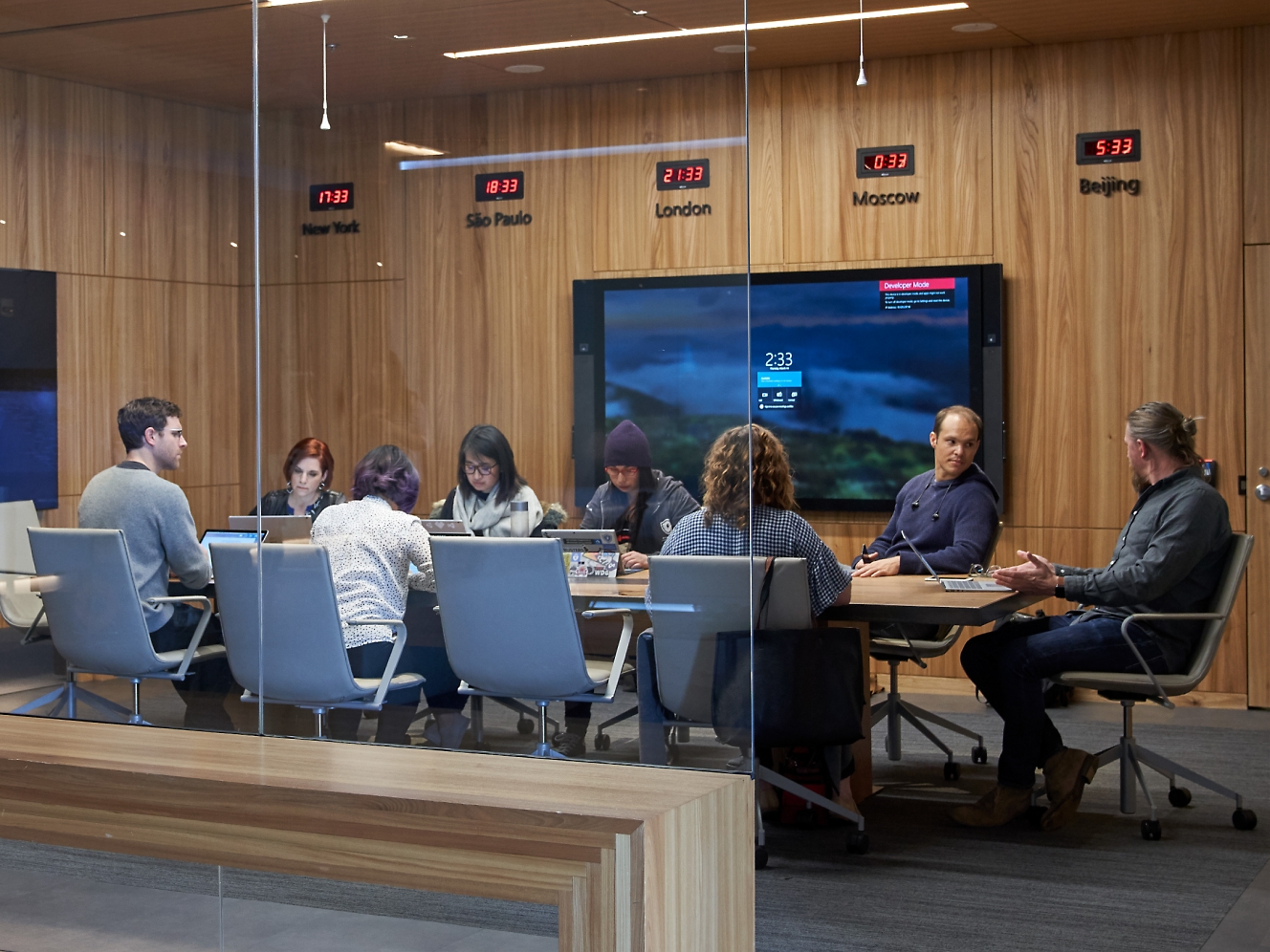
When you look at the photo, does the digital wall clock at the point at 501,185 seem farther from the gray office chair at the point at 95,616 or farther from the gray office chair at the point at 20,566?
the gray office chair at the point at 20,566

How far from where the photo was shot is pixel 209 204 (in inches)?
132

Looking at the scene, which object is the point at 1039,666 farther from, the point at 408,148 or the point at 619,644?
the point at 408,148

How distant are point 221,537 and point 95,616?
0.49 metres

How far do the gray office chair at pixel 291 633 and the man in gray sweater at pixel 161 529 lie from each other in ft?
0.20

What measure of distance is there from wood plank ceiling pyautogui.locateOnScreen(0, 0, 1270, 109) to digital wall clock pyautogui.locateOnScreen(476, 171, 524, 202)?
189mm

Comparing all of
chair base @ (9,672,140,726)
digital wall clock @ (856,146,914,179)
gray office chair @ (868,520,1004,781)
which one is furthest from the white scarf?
digital wall clock @ (856,146,914,179)

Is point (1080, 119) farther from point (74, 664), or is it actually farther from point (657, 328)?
point (74, 664)

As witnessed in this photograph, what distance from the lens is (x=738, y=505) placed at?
291 cm

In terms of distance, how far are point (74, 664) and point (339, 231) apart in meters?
1.35

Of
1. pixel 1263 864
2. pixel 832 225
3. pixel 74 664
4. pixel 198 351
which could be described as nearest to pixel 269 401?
pixel 198 351

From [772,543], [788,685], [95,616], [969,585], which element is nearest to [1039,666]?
[969,585]

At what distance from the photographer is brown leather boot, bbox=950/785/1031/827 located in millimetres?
4633

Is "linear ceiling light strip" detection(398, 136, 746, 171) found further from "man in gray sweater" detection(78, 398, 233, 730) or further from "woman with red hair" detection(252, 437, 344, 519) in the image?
"man in gray sweater" detection(78, 398, 233, 730)

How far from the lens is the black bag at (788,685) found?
9.39ft
